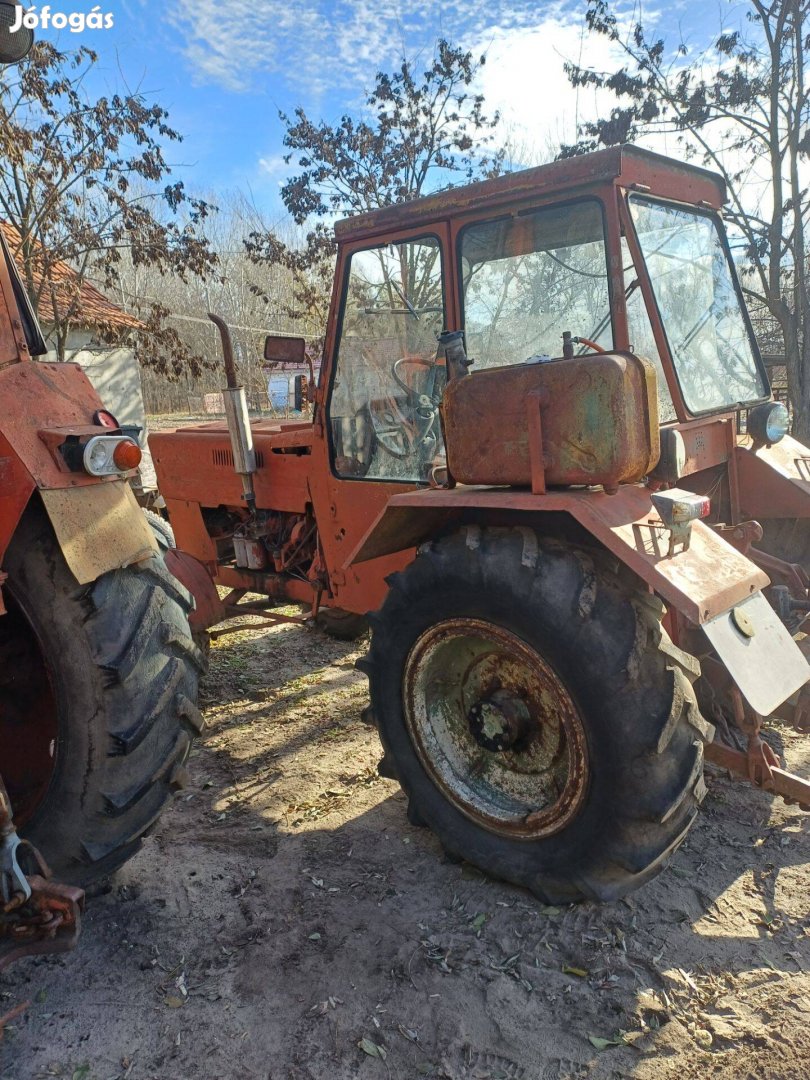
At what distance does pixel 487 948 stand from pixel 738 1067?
0.77 metres

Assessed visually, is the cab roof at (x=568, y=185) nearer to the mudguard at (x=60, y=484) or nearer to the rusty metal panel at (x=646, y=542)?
the rusty metal panel at (x=646, y=542)

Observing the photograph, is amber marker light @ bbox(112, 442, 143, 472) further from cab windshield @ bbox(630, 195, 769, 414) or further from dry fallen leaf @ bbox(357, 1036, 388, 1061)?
cab windshield @ bbox(630, 195, 769, 414)

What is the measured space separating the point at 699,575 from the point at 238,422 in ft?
8.92

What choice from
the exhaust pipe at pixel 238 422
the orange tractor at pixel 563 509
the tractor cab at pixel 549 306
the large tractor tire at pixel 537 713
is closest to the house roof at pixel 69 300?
the exhaust pipe at pixel 238 422

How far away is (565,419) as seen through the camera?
2484 millimetres

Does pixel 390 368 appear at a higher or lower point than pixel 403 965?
higher

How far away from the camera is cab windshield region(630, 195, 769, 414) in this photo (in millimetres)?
2992

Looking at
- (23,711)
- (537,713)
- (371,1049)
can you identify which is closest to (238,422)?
(23,711)

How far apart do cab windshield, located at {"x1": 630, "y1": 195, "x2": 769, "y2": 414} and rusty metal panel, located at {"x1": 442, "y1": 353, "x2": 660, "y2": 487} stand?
70cm

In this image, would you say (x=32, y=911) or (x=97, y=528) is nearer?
(x=32, y=911)

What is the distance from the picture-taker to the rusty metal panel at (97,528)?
7.12ft

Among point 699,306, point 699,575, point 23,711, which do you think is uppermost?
point 699,306

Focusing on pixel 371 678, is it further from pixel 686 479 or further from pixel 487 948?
pixel 686 479

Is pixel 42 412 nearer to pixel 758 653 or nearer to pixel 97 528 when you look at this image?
pixel 97 528
